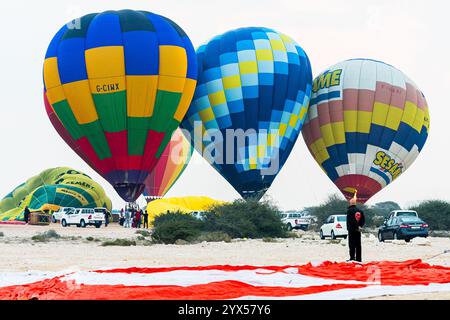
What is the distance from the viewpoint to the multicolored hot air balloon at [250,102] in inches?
1875

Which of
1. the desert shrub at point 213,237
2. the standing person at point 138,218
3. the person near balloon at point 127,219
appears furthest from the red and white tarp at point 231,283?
the standing person at point 138,218

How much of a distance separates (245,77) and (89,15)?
392 inches

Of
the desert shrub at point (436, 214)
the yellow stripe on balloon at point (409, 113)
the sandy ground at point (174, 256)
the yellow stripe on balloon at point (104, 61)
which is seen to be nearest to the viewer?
the sandy ground at point (174, 256)

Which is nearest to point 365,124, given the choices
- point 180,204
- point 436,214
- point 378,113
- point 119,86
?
point 378,113

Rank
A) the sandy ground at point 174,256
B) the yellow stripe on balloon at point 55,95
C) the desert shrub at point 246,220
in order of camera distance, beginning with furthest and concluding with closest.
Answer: the yellow stripe on balloon at point 55,95 → the desert shrub at point 246,220 → the sandy ground at point 174,256

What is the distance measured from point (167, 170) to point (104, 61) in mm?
24419

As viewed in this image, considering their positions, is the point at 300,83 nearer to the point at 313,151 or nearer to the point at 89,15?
the point at 313,151

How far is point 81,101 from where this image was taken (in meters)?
41.8

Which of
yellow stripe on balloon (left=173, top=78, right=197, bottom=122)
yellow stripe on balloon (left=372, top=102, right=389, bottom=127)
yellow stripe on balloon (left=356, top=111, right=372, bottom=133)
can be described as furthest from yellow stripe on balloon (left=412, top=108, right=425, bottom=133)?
yellow stripe on balloon (left=173, top=78, right=197, bottom=122)

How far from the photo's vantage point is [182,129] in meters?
50.6

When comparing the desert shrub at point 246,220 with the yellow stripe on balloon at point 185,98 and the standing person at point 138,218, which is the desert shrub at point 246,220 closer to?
the yellow stripe on balloon at point 185,98

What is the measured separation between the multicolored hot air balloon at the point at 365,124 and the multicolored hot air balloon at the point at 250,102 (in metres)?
3.53

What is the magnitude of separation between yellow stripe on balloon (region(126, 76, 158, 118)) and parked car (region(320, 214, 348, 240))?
37.0 ft

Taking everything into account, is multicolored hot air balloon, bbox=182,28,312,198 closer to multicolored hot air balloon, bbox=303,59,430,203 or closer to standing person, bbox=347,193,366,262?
multicolored hot air balloon, bbox=303,59,430,203
